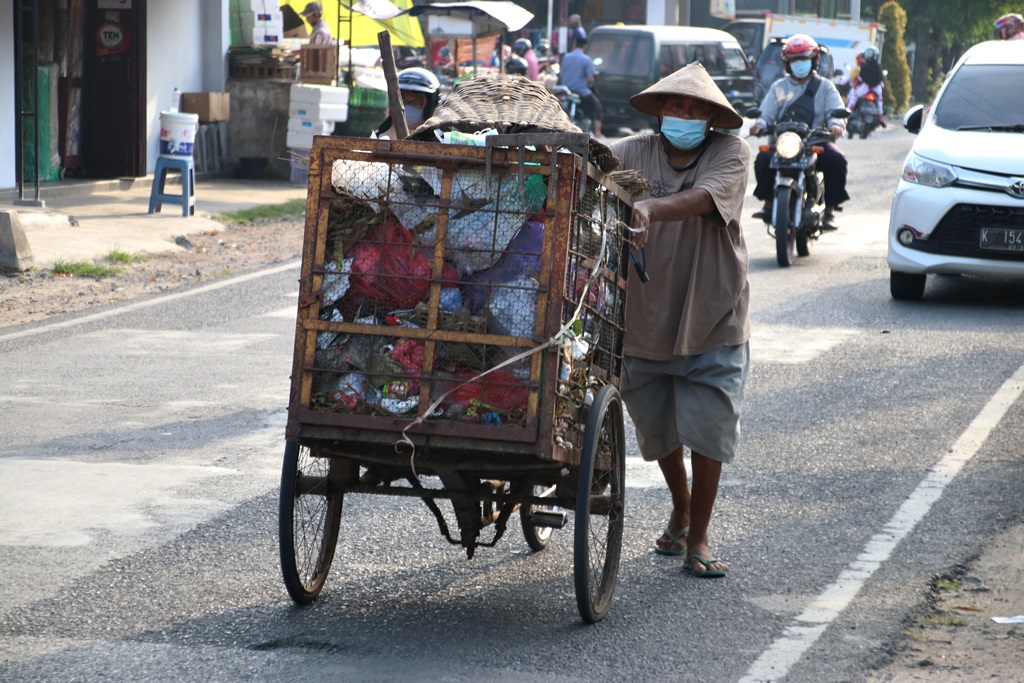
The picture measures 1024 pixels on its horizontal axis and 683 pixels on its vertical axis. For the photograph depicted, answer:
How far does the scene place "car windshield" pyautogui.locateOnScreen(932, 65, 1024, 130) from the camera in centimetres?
1112

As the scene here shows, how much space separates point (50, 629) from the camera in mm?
4461

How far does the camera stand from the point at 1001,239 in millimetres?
10406

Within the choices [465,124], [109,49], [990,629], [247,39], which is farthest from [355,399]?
[247,39]

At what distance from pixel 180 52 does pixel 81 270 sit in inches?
308

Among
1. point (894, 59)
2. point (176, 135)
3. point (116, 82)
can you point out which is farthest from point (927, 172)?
point (894, 59)

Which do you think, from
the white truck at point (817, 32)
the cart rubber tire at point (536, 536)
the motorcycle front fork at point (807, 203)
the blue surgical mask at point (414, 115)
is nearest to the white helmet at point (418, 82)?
the blue surgical mask at point (414, 115)

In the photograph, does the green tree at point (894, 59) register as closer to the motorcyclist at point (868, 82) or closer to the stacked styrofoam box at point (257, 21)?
the motorcyclist at point (868, 82)

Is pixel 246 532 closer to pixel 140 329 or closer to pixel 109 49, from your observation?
pixel 140 329

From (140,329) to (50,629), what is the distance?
17.9ft

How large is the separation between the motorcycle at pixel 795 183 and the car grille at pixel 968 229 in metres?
1.84

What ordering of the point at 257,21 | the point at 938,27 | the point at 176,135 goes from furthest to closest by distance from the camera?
the point at 938,27 → the point at 257,21 → the point at 176,135

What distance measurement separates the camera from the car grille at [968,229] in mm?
10383

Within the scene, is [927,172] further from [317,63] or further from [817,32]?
[817,32]

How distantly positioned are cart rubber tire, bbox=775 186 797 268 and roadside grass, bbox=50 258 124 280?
555 cm
